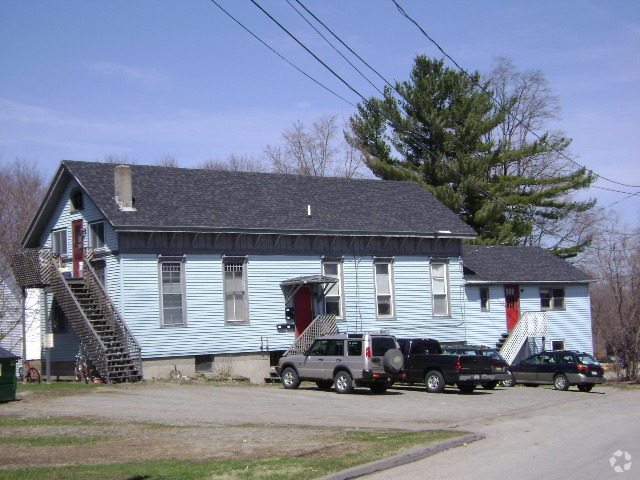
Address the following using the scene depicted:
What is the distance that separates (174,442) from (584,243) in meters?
51.3

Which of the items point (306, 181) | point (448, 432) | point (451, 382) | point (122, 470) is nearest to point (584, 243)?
point (306, 181)

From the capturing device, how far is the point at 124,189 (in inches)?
1184

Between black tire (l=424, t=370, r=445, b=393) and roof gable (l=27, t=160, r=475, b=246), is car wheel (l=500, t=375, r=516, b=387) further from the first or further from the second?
roof gable (l=27, t=160, r=475, b=246)

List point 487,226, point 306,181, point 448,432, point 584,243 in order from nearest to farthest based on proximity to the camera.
Answer: point 448,432
point 306,181
point 487,226
point 584,243

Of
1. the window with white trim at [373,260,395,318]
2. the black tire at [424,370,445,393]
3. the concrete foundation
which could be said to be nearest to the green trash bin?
the concrete foundation

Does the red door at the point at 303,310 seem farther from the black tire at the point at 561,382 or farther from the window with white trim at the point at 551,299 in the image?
the window with white trim at the point at 551,299

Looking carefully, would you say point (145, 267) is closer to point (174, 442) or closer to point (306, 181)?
point (306, 181)

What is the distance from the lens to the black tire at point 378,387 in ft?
85.7

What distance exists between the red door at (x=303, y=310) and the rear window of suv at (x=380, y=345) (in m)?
8.09

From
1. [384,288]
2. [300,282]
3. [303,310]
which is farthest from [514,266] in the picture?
[300,282]

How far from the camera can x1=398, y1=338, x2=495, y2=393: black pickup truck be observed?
2691cm

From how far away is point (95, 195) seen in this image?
30.1 m

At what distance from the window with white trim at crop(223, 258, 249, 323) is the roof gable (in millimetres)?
1525

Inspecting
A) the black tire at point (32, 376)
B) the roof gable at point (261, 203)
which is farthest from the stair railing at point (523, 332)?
the black tire at point (32, 376)
